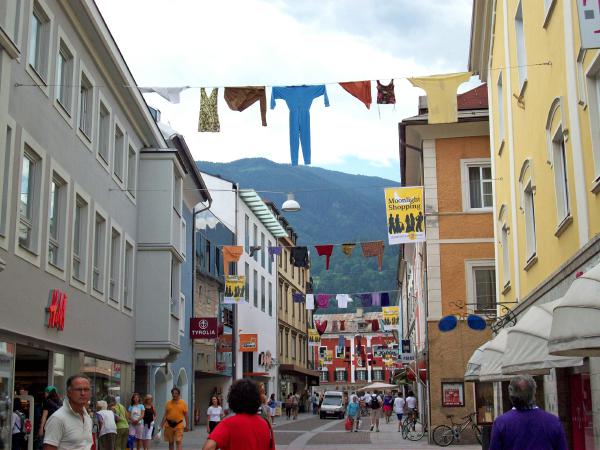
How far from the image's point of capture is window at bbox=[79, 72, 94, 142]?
69.4ft

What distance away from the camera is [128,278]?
2592 centimetres

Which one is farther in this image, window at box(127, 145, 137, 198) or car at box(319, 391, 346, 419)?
car at box(319, 391, 346, 419)

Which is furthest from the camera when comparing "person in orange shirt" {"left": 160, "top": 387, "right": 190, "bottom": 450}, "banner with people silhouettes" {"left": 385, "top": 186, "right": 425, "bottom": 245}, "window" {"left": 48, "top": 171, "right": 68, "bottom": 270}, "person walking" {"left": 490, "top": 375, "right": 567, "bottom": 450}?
"banner with people silhouettes" {"left": 385, "top": 186, "right": 425, "bottom": 245}

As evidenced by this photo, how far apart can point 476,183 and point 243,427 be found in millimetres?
26133

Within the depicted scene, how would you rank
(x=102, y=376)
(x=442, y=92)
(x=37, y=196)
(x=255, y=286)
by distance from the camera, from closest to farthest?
Result: (x=37, y=196) < (x=442, y=92) < (x=102, y=376) < (x=255, y=286)

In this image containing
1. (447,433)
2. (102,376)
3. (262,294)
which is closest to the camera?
(102,376)

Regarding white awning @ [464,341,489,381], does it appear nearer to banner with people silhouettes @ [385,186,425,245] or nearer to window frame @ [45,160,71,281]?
banner with people silhouettes @ [385,186,425,245]

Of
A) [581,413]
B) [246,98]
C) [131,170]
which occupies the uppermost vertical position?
[131,170]

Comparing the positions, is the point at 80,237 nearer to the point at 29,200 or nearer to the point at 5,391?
the point at 29,200

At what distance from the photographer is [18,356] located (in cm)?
1802

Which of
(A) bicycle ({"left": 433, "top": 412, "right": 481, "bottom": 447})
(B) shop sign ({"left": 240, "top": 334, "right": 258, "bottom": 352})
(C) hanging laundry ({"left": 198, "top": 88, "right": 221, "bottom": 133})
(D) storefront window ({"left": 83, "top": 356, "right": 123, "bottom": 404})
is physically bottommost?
(A) bicycle ({"left": 433, "top": 412, "right": 481, "bottom": 447})

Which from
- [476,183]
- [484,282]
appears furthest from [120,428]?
[476,183]

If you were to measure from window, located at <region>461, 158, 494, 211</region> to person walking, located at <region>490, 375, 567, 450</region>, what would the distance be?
24474 mm

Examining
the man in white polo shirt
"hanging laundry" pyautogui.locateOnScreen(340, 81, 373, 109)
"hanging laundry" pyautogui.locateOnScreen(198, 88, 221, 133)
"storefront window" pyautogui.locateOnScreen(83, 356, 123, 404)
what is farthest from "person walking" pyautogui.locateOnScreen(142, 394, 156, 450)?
the man in white polo shirt
